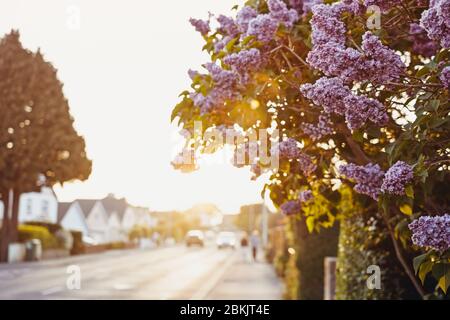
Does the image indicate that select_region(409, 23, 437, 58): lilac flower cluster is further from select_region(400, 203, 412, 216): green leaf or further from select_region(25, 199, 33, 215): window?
select_region(25, 199, 33, 215): window

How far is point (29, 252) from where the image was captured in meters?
34.2

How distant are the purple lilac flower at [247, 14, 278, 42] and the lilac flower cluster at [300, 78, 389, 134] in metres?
0.97

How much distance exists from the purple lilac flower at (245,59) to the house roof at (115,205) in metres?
87.9

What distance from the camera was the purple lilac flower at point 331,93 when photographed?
11.2 feet

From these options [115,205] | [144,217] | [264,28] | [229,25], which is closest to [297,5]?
[229,25]

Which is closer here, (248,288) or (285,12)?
(285,12)

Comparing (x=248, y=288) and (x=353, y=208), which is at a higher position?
(x=353, y=208)

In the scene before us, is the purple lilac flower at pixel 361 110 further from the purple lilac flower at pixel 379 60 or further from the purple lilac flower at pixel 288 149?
the purple lilac flower at pixel 288 149

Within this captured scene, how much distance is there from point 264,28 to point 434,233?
1.95 metres

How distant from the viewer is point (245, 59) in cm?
429
